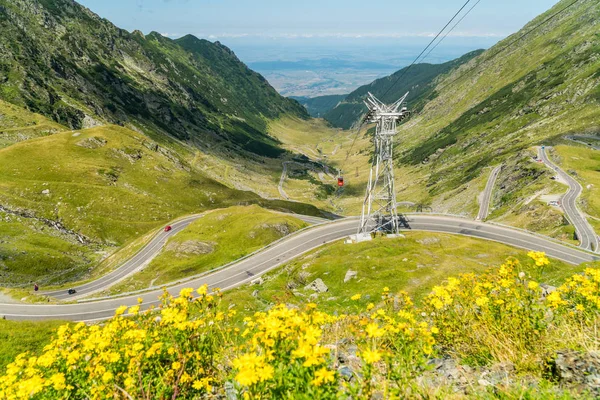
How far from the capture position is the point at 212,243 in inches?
3155

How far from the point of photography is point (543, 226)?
7994 cm

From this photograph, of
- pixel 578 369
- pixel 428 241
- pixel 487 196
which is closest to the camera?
pixel 578 369

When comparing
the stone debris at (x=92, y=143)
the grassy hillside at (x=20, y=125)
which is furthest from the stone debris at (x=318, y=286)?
the grassy hillside at (x=20, y=125)

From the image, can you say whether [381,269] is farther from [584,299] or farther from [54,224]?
[54,224]

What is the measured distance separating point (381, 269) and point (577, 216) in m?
70.1

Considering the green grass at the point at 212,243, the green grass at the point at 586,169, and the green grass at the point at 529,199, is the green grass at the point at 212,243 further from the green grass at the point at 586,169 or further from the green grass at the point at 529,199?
the green grass at the point at 586,169

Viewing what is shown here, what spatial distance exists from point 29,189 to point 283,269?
351 ft

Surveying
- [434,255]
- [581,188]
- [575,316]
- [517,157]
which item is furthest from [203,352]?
[517,157]

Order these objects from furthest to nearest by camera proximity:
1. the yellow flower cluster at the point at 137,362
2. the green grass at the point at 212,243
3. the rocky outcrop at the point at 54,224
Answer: the rocky outcrop at the point at 54,224, the green grass at the point at 212,243, the yellow flower cluster at the point at 137,362

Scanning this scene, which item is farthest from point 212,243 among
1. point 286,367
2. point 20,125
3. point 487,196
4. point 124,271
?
point 20,125

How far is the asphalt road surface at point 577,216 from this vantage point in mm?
67562

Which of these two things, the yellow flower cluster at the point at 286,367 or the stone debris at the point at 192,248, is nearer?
the yellow flower cluster at the point at 286,367

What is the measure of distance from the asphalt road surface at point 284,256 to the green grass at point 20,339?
92.3ft

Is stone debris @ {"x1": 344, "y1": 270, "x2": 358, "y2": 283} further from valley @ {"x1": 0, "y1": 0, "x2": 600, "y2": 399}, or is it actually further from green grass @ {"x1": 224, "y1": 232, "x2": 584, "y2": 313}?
green grass @ {"x1": 224, "y1": 232, "x2": 584, "y2": 313}
